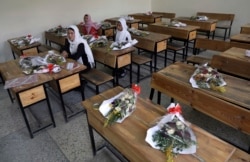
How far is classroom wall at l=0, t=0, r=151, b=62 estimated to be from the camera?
4332 millimetres

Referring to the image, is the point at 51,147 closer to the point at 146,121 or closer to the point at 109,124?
the point at 109,124

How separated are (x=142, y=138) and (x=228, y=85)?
1.11 meters

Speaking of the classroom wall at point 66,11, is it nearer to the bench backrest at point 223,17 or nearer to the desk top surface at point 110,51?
the bench backrest at point 223,17

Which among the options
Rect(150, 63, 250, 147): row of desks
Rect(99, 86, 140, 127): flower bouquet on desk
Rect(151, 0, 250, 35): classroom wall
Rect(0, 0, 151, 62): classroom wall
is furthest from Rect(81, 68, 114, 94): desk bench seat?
Rect(151, 0, 250, 35): classroom wall

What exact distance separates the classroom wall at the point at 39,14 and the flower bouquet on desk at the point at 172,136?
14.7 feet

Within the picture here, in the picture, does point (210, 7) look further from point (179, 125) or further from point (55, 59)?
point (179, 125)

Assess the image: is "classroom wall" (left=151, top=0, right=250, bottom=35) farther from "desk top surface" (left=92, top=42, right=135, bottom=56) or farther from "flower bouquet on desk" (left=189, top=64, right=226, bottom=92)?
"flower bouquet on desk" (left=189, top=64, right=226, bottom=92)

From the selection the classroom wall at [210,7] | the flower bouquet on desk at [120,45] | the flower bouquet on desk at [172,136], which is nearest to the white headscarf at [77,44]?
the flower bouquet on desk at [120,45]

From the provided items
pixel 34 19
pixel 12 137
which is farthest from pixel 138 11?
pixel 12 137

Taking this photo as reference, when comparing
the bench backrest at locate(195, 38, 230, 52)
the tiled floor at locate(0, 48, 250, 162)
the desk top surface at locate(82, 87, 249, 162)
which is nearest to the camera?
the desk top surface at locate(82, 87, 249, 162)

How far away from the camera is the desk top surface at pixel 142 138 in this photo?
1.10 meters

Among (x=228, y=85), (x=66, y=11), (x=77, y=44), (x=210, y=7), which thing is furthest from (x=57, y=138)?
(x=210, y=7)

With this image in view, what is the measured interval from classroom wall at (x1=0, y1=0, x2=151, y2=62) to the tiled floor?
237 centimetres

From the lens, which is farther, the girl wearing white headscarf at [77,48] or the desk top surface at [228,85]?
the girl wearing white headscarf at [77,48]
